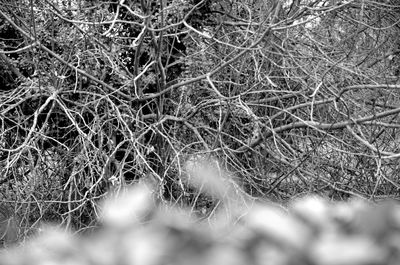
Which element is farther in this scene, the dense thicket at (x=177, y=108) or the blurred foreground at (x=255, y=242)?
the dense thicket at (x=177, y=108)

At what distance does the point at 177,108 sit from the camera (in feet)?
14.2

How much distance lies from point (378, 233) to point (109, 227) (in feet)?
0.82

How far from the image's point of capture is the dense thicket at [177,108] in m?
3.98

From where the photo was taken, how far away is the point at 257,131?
A: 408 cm

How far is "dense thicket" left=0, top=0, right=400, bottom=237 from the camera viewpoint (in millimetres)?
3977

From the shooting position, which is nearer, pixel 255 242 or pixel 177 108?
pixel 255 242

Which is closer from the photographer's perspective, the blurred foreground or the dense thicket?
the blurred foreground

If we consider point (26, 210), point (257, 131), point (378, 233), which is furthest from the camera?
point (257, 131)

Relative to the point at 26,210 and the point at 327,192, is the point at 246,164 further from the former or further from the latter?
the point at 26,210

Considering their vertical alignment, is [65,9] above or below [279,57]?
below

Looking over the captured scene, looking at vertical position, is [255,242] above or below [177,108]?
below

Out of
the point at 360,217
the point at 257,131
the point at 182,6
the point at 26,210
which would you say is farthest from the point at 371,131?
the point at 360,217

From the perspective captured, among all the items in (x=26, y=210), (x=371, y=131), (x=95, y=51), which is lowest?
(x=26, y=210)

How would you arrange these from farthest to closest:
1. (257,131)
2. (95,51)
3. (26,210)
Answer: (95,51)
(257,131)
(26,210)
